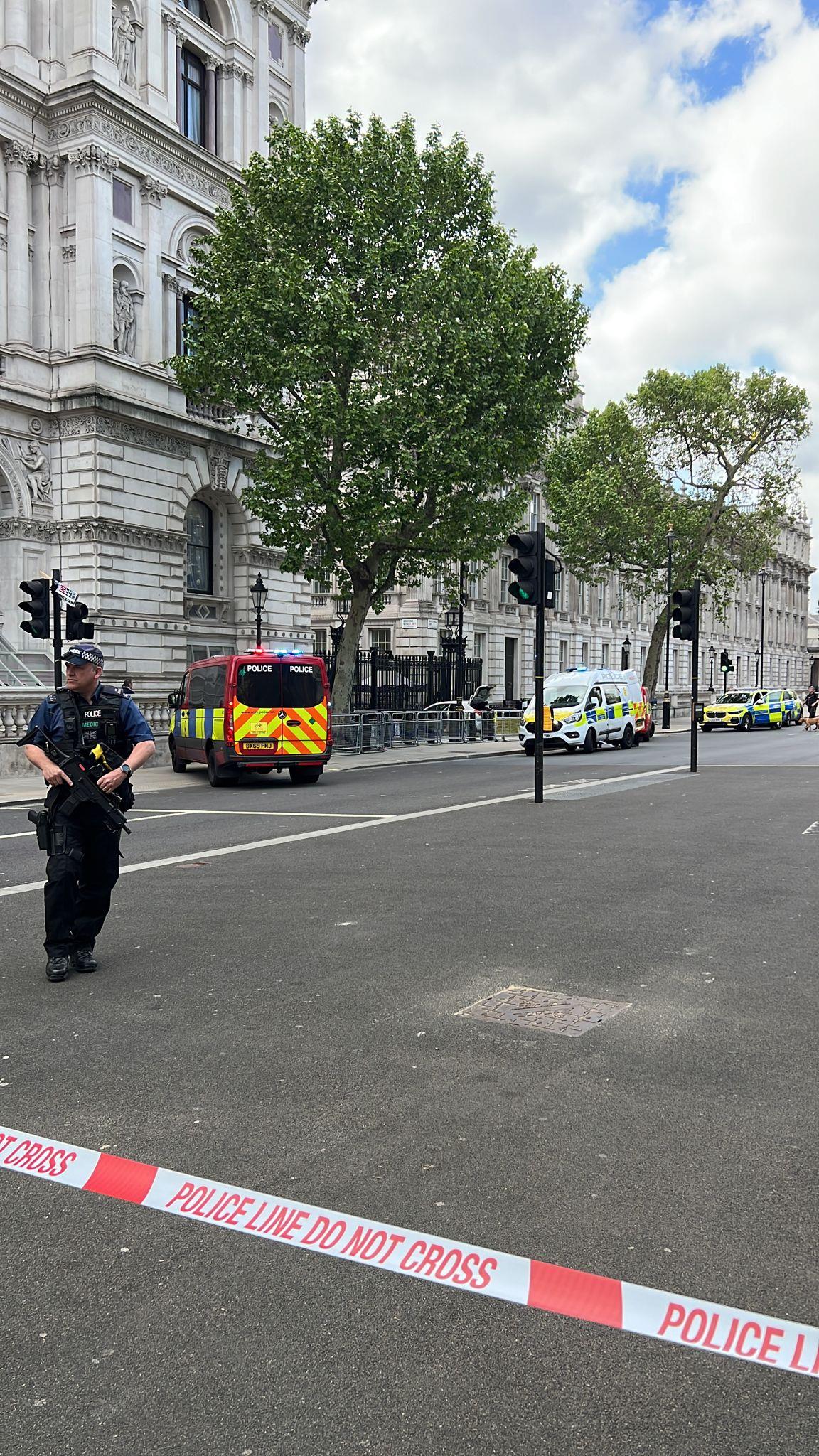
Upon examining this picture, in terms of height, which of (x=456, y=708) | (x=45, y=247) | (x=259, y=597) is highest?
(x=45, y=247)

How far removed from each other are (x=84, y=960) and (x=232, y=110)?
111ft

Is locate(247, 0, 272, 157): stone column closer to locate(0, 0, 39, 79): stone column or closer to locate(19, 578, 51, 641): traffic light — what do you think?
locate(0, 0, 39, 79): stone column

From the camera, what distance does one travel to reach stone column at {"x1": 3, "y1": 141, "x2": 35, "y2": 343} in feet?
91.5

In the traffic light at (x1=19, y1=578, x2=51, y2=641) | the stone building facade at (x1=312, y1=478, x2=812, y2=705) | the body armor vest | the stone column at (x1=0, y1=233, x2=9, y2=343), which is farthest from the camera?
the stone building facade at (x1=312, y1=478, x2=812, y2=705)

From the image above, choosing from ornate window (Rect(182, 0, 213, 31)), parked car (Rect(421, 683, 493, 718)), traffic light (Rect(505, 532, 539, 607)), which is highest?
ornate window (Rect(182, 0, 213, 31))

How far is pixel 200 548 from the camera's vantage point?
34.2 m

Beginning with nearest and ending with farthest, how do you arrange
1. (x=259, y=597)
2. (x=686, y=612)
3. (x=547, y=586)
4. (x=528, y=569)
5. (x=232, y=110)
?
(x=528, y=569)
(x=547, y=586)
(x=686, y=612)
(x=259, y=597)
(x=232, y=110)

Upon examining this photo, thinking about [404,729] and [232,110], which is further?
[232,110]

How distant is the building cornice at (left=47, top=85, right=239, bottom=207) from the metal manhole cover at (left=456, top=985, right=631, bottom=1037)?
28.6 m

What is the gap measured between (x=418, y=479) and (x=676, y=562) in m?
31.5

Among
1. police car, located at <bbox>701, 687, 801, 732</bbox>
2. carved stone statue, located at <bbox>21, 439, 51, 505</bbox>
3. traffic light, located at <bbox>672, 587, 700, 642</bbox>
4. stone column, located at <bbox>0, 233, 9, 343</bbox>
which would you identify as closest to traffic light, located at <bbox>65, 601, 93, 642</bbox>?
carved stone statue, located at <bbox>21, 439, 51, 505</bbox>

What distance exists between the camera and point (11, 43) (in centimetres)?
2753

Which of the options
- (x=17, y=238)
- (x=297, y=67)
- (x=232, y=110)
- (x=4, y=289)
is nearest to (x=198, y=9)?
(x=232, y=110)

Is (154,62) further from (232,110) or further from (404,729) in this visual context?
(404,729)
